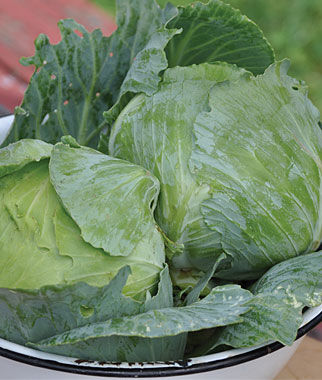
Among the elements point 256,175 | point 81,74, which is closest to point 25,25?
point 81,74

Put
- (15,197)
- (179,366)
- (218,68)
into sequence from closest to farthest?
1. (179,366)
2. (15,197)
3. (218,68)

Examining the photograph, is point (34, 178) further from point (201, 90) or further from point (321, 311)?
Answer: point (321, 311)

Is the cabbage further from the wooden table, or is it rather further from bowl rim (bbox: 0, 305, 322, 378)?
the wooden table

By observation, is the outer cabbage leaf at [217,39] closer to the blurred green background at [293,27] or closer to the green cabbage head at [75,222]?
the green cabbage head at [75,222]

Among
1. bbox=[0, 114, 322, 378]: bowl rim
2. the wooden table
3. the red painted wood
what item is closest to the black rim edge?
bbox=[0, 114, 322, 378]: bowl rim

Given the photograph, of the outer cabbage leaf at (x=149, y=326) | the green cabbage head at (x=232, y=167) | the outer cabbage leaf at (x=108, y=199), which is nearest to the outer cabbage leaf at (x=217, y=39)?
the green cabbage head at (x=232, y=167)

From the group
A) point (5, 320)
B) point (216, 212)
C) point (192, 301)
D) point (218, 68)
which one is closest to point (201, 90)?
point (218, 68)
